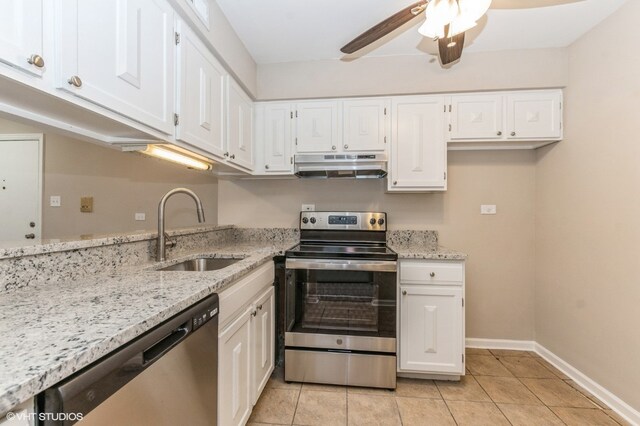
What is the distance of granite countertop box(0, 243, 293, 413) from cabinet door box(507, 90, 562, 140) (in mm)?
2403

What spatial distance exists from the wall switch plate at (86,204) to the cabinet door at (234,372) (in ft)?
9.41

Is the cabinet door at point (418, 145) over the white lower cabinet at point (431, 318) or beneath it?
over

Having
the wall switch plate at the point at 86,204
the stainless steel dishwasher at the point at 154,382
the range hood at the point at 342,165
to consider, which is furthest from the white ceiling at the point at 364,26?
the wall switch plate at the point at 86,204

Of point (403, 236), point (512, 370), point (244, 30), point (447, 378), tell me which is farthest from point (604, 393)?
point (244, 30)

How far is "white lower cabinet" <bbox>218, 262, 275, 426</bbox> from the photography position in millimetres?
1199

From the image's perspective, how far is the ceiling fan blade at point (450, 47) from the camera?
5.32 ft

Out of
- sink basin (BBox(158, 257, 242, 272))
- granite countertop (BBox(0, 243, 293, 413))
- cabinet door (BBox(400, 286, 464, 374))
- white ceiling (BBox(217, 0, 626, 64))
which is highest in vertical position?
white ceiling (BBox(217, 0, 626, 64))

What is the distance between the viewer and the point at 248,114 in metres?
2.30

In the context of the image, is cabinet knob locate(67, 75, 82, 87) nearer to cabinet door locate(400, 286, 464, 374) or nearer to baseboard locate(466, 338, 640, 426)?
cabinet door locate(400, 286, 464, 374)

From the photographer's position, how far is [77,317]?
73cm

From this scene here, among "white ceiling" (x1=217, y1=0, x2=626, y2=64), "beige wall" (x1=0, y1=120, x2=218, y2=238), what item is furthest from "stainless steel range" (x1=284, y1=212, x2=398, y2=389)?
"beige wall" (x1=0, y1=120, x2=218, y2=238)

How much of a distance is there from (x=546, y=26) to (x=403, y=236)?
184 centimetres

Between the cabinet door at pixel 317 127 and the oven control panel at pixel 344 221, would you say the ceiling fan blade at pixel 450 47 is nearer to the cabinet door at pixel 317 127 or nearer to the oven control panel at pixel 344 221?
the cabinet door at pixel 317 127

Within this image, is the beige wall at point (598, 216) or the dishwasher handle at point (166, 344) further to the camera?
the beige wall at point (598, 216)
